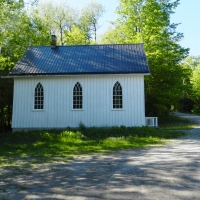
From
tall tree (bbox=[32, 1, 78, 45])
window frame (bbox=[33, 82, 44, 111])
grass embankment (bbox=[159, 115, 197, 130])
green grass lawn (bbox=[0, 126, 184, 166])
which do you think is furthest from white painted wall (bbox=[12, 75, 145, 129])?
tall tree (bbox=[32, 1, 78, 45])

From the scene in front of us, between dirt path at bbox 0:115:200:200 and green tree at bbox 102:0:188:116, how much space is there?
1712 cm

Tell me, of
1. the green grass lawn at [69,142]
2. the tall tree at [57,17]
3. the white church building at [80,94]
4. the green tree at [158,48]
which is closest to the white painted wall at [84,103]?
the white church building at [80,94]

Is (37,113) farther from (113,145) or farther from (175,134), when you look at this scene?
(175,134)

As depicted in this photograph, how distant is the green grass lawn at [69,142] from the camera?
34.6ft

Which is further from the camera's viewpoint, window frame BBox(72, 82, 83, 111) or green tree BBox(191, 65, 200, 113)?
green tree BBox(191, 65, 200, 113)

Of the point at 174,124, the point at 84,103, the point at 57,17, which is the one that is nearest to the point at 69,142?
the point at 84,103

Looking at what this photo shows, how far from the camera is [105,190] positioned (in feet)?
18.1

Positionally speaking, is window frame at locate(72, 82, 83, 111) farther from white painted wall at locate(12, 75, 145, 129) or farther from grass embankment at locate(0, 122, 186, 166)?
grass embankment at locate(0, 122, 186, 166)

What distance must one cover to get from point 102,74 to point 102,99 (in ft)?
6.11

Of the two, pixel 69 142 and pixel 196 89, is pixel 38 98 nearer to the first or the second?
pixel 69 142

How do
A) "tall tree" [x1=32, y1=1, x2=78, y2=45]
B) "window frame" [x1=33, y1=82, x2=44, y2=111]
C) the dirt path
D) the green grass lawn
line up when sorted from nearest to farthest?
1. the dirt path
2. the green grass lawn
3. "window frame" [x1=33, y1=82, x2=44, y2=111]
4. "tall tree" [x1=32, y1=1, x2=78, y2=45]

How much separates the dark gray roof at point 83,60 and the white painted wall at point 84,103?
540mm

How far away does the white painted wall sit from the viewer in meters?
17.8

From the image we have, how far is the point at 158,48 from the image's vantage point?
25.4 m
